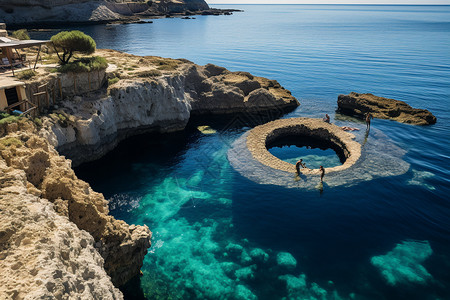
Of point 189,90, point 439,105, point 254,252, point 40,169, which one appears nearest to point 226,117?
point 189,90

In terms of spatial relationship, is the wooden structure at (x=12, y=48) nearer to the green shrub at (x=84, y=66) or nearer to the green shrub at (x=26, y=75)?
the green shrub at (x=26, y=75)

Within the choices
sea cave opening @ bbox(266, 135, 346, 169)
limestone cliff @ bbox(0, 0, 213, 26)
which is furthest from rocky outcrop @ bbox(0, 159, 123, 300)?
limestone cliff @ bbox(0, 0, 213, 26)

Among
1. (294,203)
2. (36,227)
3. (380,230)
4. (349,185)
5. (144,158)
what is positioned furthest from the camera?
(144,158)

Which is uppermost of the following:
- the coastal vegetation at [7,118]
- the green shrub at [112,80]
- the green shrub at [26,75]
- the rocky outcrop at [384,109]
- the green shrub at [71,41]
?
the green shrub at [71,41]

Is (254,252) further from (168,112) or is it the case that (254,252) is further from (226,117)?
(226,117)

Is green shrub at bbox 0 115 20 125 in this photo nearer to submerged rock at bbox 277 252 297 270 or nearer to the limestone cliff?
submerged rock at bbox 277 252 297 270

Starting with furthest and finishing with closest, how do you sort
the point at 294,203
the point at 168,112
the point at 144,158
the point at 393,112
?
1. the point at 393,112
2. the point at 168,112
3. the point at 144,158
4. the point at 294,203

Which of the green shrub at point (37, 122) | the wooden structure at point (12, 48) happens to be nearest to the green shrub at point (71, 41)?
the wooden structure at point (12, 48)
